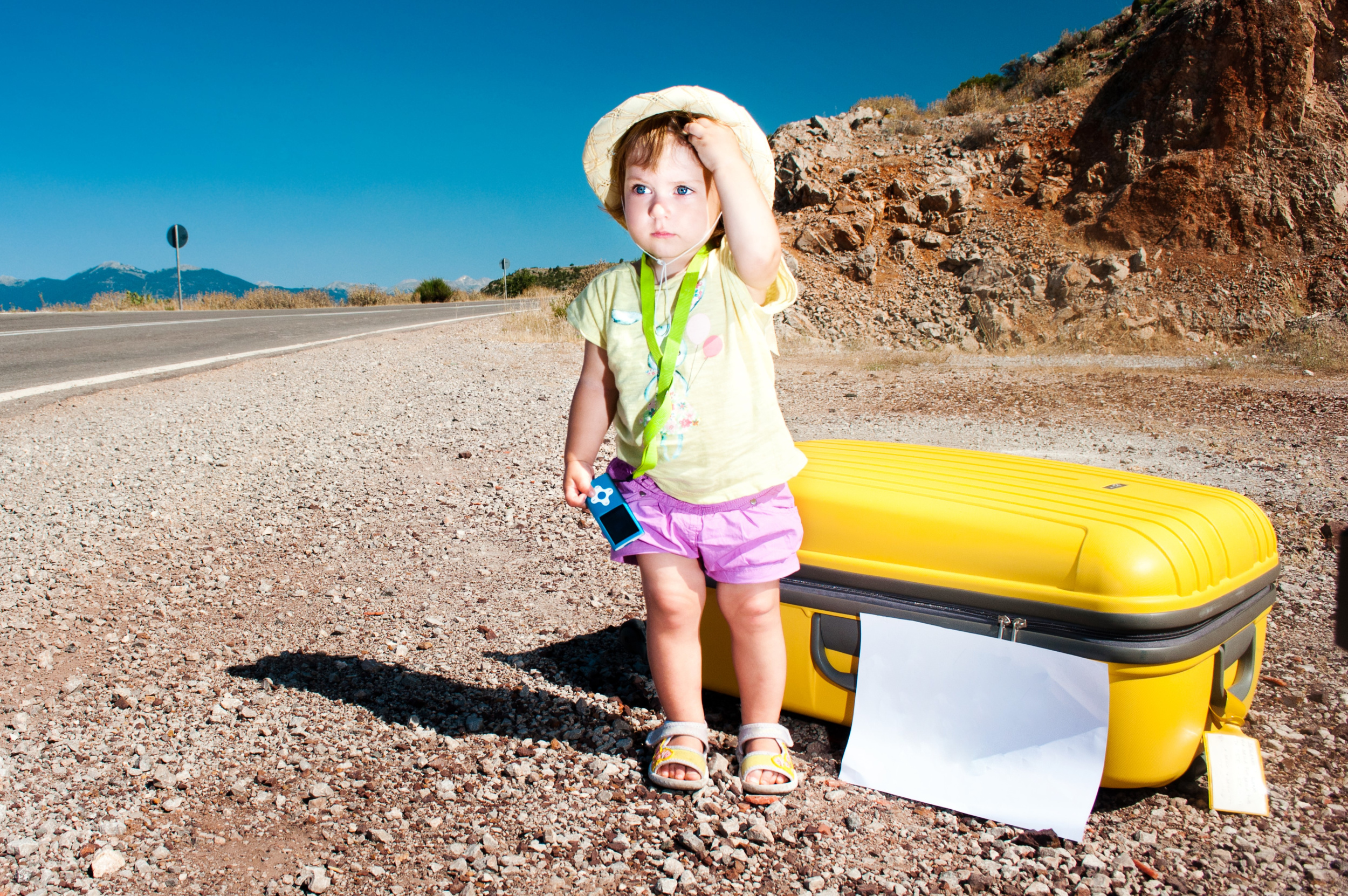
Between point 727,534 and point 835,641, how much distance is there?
1.33ft

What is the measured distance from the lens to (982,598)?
1786 millimetres

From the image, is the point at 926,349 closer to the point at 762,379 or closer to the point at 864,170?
the point at 864,170

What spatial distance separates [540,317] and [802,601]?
1120 cm

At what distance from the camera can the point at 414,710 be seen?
7.33ft

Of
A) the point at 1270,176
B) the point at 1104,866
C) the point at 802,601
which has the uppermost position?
the point at 1270,176

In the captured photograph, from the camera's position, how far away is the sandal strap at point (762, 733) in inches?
77.2

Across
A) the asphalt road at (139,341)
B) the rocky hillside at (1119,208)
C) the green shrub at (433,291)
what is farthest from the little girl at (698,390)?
the green shrub at (433,291)

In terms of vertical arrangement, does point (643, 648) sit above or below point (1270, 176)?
below

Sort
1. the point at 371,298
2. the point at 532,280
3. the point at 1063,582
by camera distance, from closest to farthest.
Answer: the point at 1063,582 → the point at 371,298 → the point at 532,280

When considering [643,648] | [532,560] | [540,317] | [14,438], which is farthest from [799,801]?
[540,317]

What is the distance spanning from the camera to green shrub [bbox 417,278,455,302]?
34.2 meters

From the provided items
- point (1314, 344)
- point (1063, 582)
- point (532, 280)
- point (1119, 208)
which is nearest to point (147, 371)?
point (1063, 582)

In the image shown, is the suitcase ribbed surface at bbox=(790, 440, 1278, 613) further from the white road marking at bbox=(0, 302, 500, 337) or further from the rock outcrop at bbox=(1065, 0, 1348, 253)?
the rock outcrop at bbox=(1065, 0, 1348, 253)

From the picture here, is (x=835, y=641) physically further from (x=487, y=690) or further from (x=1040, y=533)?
(x=487, y=690)
